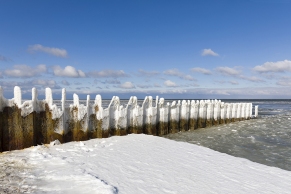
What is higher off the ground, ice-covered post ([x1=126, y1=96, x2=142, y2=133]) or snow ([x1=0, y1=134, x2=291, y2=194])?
ice-covered post ([x1=126, y1=96, x2=142, y2=133])

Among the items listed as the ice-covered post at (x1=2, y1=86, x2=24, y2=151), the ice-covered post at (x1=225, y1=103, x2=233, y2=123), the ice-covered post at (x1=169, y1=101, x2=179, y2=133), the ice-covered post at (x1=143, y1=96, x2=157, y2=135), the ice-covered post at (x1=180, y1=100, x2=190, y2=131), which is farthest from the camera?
the ice-covered post at (x1=225, y1=103, x2=233, y2=123)

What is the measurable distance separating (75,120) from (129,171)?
3.05 meters

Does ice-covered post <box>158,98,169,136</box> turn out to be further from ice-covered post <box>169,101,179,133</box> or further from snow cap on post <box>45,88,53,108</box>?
snow cap on post <box>45,88,53,108</box>

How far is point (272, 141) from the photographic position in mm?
9352

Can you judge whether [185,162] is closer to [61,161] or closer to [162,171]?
[162,171]

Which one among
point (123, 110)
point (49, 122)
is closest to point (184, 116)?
point (123, 110)

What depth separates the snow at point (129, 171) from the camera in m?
3.39

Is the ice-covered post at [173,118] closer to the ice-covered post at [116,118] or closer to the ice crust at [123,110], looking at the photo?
the ice crust at [123,110]

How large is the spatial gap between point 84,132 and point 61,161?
7.44ft

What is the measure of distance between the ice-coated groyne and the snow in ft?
1.28

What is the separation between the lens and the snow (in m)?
3.39

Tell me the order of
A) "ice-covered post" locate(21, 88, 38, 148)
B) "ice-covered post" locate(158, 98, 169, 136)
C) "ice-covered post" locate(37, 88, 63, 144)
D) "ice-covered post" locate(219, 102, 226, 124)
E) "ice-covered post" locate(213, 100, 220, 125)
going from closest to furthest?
"ice-covered post" locate(21, 88, 38, 148) < "ice-covered post" locate(37, 88, 63, 144) < "ice-covered post" locate(158, 98, 169, 136) < "ice-covered post" locate(213, 100, 220, 125) < "ice-covered post" locate(219, 102, 226, 124)

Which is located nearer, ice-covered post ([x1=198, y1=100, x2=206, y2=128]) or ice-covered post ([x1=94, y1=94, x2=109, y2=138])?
ice-covered post ([x1=94, y1=94, x2=109, y2=138])

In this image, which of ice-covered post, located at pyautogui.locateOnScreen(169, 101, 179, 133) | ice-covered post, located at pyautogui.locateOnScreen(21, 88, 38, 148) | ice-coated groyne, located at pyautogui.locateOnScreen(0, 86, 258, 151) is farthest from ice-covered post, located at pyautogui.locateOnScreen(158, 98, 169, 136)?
ice-covered post, located at pyautogui.locateOnScreen(21, 88, 38, 148)
